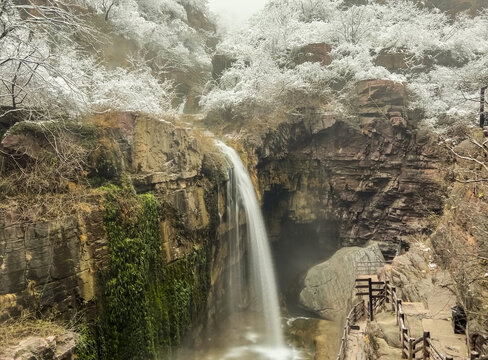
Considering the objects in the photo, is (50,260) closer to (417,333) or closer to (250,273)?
(417,333)

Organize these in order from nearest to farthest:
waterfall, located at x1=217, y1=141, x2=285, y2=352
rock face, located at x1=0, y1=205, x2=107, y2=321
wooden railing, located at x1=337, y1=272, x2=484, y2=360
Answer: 1. rock face, located at x1=0, y1=205, x2=107, y2=321
2. wooden railing, located at x1=337, y1=272, x2=484, y2=360
3. waterfall, located at x1=217, y1=141, x2=285, y2=352

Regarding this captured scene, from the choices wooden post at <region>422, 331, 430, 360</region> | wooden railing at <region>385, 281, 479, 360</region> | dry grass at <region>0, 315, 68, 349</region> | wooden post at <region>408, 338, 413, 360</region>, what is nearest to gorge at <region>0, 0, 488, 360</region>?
dry grass at <region>0, 315, 68, 349</region>

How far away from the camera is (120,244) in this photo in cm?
955

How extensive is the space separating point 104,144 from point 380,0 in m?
28.6

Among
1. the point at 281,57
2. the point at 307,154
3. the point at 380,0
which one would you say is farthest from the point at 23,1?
the point at 380,0

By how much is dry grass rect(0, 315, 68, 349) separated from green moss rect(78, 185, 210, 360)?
3.99 ft

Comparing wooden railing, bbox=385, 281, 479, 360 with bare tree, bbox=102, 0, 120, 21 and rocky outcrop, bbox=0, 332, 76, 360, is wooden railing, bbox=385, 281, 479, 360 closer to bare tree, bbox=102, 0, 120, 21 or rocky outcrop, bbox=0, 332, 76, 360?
rocky outcrop, bbox=0, 332, 76, 360

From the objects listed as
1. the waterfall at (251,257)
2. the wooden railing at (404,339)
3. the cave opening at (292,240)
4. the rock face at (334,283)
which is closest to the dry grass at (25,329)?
the wooden railing at (404,339)

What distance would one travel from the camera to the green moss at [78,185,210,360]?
9.18m

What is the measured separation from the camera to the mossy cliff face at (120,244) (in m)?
7.91

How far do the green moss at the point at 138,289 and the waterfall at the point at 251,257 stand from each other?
186 inches

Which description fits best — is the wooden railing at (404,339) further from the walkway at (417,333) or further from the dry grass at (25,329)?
the dry grass at (25,329)

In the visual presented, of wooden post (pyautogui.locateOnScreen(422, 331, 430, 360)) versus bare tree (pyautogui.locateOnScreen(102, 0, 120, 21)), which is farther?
bare tree (pyautogui.locateOnScreen(102, 0, 120, 21))

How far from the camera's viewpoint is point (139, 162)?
11.1 m
